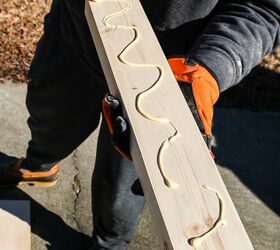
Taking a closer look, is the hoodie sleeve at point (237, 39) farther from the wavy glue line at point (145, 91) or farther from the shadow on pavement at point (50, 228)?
the shadow on pavement at point (50, 228)

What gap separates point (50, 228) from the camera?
2869 mm

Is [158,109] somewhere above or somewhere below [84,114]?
above

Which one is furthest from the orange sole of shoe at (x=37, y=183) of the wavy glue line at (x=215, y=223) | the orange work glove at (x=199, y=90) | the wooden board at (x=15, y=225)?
the wavy glue line at (x=215, y=223)

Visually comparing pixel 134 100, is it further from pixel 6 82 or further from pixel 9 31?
pixel 9 31

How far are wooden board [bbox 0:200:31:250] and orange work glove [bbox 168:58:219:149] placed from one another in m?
1.11

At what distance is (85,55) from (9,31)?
198 cm

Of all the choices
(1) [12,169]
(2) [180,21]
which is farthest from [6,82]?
(2) [180,21]

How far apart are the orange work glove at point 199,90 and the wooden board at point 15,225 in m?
1.11

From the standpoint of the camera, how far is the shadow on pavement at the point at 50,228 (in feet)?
9.25

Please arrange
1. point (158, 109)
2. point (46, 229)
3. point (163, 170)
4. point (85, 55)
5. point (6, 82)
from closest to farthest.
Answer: point (163, 170), point (158, 109), point (85, 55), point (46, 229), point (6, 82)

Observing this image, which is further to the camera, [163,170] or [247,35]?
[247,35]

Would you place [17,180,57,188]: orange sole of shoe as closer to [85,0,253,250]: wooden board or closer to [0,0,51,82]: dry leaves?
[0,0,51,82]: dry leaves

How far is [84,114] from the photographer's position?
7.91ft

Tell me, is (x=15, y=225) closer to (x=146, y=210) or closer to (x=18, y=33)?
(x=146, y=210)
